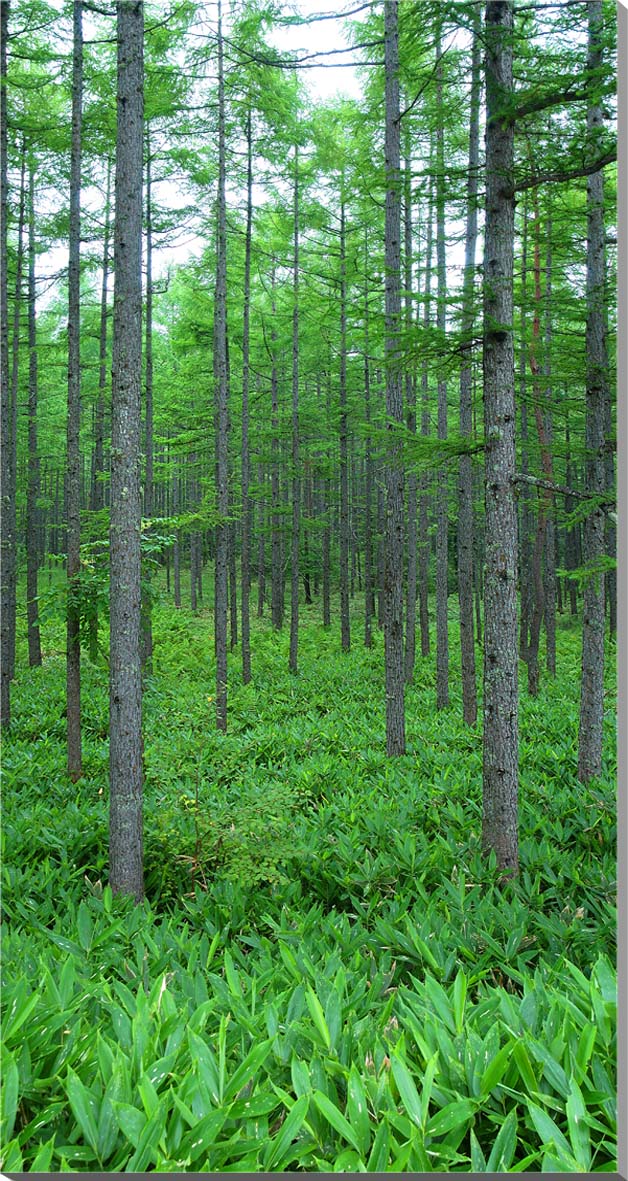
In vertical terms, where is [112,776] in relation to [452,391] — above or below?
below

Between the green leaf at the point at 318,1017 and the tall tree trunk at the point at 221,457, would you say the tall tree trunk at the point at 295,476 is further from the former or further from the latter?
the green leaf at the point at 318,1017

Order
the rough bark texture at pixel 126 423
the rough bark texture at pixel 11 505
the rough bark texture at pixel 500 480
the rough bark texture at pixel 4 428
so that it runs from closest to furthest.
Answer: the rough bark texture at pixel 126 423
the rough bark texture at pixel 500 480
the rough bark texture at pixel 4 428
the rough bark texture at pixel 11 505

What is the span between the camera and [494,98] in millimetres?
4609

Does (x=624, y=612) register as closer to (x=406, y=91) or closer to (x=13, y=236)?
(x=406, y=91)

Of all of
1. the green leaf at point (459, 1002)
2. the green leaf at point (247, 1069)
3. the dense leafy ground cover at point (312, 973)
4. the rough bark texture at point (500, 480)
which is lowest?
the dense leafy ground cover at point (312, 973)

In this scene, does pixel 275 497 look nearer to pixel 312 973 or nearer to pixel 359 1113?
pixel 312 973

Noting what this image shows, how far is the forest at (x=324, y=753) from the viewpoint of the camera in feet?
8.15

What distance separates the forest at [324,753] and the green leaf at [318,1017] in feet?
0.04

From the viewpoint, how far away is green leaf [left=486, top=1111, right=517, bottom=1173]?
2.20 m

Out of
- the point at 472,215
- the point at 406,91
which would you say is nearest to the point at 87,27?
the point at 406,91

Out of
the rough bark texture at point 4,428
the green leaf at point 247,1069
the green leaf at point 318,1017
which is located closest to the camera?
the green leaf at point 247,1069

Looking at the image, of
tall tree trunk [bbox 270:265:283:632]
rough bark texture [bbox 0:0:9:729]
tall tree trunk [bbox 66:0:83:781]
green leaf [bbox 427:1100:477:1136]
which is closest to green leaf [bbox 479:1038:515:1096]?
green leaf [bbox 427:1100:477:1136]

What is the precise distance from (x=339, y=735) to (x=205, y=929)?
226 inches

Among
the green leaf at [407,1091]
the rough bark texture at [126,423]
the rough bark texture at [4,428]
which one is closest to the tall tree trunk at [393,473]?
the rough bark texture at [126,423]
